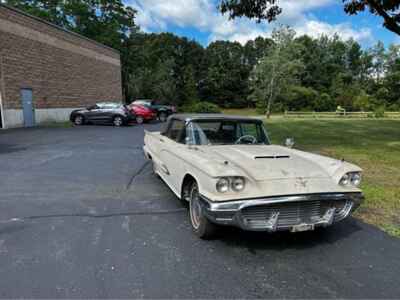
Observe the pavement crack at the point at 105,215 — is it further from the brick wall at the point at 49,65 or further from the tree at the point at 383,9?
the brick wall at the point at 49,65

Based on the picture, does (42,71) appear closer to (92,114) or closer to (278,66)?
(92,114)

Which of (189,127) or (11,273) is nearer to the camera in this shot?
(11,273)

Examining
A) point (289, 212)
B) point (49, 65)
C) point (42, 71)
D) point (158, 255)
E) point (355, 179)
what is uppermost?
point (49, 65)

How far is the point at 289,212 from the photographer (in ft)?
9.34

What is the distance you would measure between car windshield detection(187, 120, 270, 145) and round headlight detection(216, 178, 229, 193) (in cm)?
135

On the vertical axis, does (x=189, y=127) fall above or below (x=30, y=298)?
above

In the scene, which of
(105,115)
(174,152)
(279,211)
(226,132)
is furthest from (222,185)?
(105,115)

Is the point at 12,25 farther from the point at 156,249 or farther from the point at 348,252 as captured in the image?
the point at 348,252

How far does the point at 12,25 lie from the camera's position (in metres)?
15.2

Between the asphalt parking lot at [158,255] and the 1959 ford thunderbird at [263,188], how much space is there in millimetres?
342

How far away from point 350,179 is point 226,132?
1921mm

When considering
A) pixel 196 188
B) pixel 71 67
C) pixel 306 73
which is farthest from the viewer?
pixel 306 73

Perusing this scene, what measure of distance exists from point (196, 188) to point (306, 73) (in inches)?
2309

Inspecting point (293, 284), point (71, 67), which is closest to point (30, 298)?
point (293, 284)
